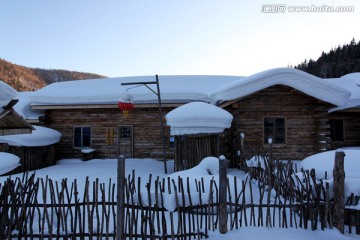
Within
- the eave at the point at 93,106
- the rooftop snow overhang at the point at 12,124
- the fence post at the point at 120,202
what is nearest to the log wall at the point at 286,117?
the eave at the point at 93,106

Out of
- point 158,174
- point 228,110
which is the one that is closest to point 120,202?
point 158,174

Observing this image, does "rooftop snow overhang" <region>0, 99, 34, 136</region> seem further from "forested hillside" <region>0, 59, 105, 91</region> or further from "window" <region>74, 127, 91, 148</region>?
"forested hillside" <region>0, 59, 105, 91</region>

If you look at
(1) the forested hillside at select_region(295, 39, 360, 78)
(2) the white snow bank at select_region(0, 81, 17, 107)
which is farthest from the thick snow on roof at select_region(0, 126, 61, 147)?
(1) the forested hillside at select_region(295, 39, 360, 78)

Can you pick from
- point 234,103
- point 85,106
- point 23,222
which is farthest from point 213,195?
point 85,106

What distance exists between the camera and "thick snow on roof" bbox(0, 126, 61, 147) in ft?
38.4

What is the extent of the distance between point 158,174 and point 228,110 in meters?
4.73

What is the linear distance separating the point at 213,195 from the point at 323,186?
7.46ft

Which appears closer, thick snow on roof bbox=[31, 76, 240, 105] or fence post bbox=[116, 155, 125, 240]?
fence post bbox=[116, 155, 125, 240]

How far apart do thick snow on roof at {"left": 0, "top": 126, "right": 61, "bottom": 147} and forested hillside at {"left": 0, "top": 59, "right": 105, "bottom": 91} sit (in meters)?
39.3

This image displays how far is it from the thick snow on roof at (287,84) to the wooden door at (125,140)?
5.96 m

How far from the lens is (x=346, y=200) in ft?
17.7

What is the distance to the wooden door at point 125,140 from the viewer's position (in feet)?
49.0

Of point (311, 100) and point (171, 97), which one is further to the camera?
point (171, 97)

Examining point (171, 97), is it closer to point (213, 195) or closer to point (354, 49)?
point (213, 195)
